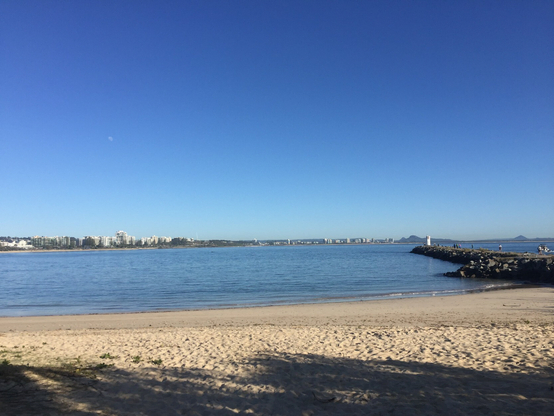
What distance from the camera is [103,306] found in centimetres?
2234

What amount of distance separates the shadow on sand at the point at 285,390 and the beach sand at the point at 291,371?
0.02 metres

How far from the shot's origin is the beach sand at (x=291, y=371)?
20.5ft

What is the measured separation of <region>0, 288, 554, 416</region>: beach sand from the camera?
20.5ft

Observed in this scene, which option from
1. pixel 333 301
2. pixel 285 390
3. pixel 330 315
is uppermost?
pixel 285 390

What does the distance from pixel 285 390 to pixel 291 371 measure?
990 mm

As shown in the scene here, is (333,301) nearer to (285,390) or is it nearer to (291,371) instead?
→ (291,371)

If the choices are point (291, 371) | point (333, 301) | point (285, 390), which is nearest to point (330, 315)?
point (333, 301)

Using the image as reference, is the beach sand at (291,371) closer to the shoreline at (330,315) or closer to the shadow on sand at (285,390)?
the shadow on sand at (285,390)

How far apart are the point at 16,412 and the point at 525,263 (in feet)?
121

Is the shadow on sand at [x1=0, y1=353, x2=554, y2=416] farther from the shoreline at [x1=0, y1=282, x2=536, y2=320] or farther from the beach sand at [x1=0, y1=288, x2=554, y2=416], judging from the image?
the shoreline at [x1=0, y1=282, x2=536, y2=320]

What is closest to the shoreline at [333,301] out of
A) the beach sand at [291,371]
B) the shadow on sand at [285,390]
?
the beach sand at [291,371]

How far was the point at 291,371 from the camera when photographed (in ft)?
26.1

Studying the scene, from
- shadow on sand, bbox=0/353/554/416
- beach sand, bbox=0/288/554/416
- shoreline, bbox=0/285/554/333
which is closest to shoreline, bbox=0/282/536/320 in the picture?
shoreline, bbox=0/285/554/333

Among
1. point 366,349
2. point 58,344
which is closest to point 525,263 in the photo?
point 366,349
